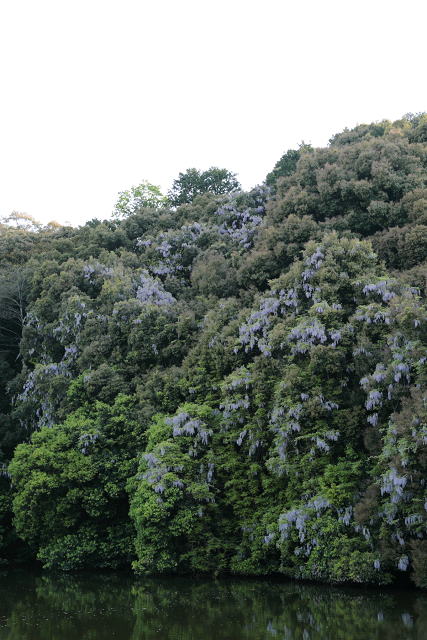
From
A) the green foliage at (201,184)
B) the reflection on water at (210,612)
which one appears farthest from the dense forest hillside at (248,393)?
the green foliage at (201,184)

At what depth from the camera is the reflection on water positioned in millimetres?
12125

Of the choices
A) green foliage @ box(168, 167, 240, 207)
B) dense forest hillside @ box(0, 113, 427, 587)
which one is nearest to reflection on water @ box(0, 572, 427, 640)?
dense forest hillside @ box(0, 113, 427, 587)

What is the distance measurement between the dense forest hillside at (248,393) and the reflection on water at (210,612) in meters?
0.89

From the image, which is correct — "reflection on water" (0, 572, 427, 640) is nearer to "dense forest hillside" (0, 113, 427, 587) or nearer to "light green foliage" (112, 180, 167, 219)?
"dense forest hillside" (0, 113, 427, 587)

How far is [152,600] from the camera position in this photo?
1588 cm

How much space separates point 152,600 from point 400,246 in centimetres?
1439

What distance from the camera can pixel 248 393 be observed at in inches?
779

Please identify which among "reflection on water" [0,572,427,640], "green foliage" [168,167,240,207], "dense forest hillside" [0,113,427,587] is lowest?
"reflection on water" [0,572,427,640]

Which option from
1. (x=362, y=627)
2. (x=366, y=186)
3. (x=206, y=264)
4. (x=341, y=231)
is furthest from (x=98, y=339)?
(x=362, y=627)

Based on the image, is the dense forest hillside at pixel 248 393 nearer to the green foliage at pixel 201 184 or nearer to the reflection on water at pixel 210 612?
the reflection on water at pixel 210 612

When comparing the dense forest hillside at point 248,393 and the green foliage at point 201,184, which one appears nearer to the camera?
the dense forest hillside at point 248,393

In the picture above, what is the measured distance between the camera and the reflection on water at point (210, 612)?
1212cm

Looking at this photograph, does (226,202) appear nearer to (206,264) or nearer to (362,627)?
(206,264)

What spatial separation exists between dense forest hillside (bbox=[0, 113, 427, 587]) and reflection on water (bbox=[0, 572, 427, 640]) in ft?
2.93
